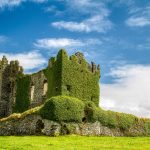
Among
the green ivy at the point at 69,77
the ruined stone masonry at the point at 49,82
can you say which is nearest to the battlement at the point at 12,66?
the ruined stone masonry at the point at 49,82

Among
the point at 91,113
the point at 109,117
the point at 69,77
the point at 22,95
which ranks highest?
the point at 69,77

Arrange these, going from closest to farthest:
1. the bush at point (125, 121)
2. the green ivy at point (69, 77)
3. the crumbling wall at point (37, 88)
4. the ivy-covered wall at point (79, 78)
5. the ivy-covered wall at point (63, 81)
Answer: the bush at point (125, 121) < the green ivy at point (69, 77) < the ivy-covered wall at point (63, 81) < the ivy-covered wall at point (79, 78) < the crumbling wall at point (37, 88)

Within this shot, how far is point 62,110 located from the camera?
4897 centimetres

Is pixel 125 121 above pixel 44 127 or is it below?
above

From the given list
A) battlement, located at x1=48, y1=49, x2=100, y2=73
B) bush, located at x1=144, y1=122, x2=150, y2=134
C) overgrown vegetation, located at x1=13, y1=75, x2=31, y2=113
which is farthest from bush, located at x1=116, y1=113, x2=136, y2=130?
overgrown vegetation, located at x1=13, y1=75, x2=31, y2=113

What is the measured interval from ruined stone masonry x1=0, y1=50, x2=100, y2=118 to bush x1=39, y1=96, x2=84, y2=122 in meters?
7.06

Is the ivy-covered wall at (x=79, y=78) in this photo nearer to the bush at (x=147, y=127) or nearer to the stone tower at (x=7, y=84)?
the bush at (x=147, y=127)

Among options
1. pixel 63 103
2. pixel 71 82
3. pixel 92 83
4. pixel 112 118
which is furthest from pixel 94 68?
pixel 63 103

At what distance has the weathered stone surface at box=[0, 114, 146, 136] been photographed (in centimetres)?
4744

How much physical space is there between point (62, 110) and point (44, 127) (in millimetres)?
3075

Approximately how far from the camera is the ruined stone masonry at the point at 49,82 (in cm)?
5850

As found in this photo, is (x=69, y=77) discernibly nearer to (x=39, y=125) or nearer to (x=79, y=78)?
(x=79, y=78)

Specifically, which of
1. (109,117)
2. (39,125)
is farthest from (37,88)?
(39,125)

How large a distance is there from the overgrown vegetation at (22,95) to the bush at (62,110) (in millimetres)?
17188
